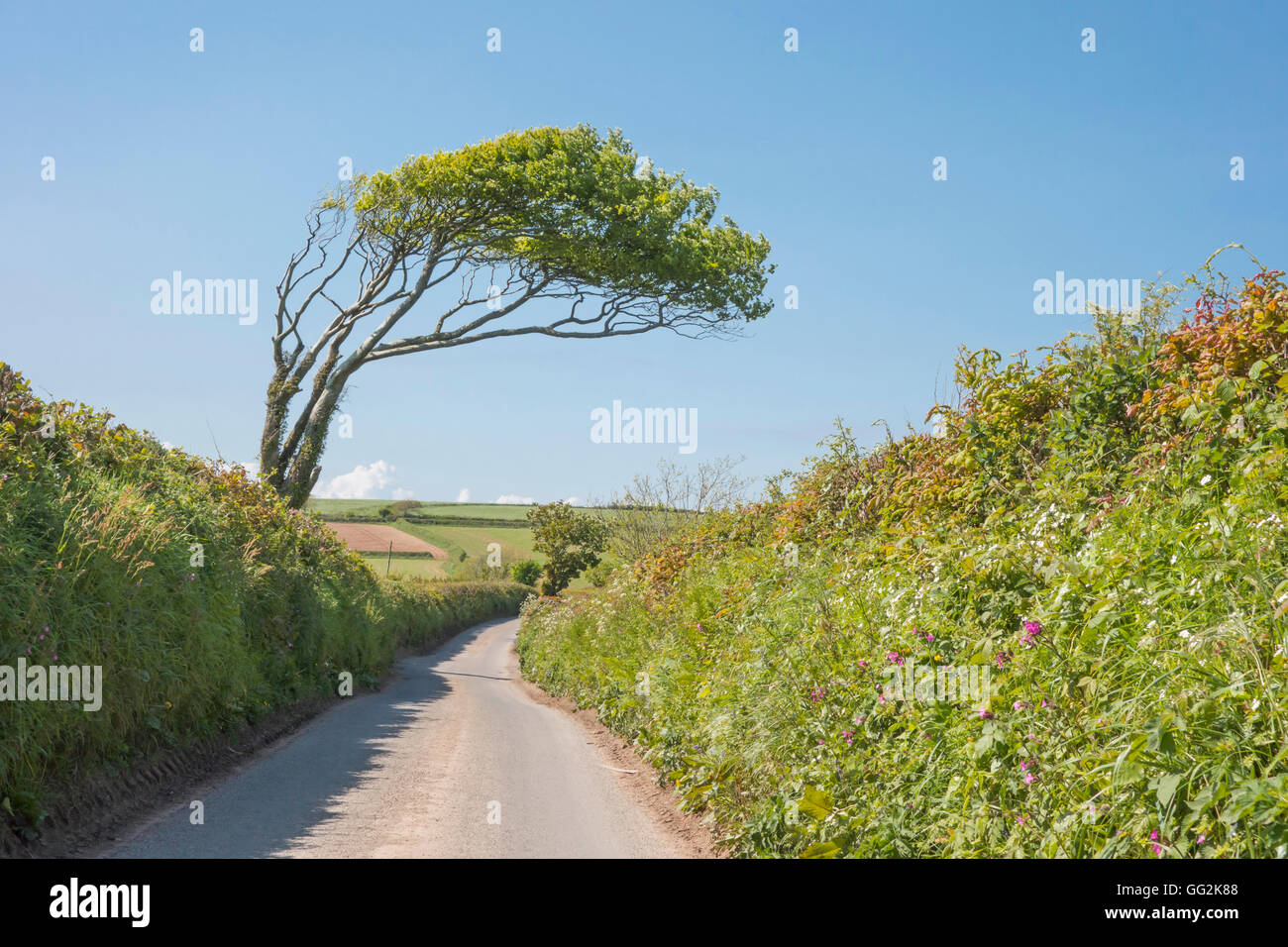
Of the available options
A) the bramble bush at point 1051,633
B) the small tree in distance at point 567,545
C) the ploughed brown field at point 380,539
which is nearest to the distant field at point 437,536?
the ploughed brown field at point 380,539

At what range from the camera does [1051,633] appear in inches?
176

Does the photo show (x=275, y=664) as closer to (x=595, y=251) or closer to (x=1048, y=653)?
(x=1048, y=653)

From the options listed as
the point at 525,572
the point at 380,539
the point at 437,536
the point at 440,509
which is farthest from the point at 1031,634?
the point at 440,509

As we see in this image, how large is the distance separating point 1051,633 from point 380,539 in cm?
6324

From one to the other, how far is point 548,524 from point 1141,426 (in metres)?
56.6

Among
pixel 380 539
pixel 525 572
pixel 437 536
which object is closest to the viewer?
pixel 380 539

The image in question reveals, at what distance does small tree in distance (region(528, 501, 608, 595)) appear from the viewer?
2382 inches

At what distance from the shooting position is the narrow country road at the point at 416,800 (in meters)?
6.21

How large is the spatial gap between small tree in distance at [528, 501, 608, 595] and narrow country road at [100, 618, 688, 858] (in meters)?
45.8

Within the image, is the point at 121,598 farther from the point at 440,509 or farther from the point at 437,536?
the point at 440,509

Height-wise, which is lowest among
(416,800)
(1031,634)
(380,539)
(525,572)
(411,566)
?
(525,572)

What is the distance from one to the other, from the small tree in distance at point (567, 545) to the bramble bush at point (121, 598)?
45539 millimetres

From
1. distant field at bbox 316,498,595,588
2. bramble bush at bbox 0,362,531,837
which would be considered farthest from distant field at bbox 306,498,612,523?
bramble bush at bbox 0,362,531,837

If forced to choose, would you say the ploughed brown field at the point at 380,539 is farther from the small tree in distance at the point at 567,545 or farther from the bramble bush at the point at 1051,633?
the bramble bush at the point at 1051,633
